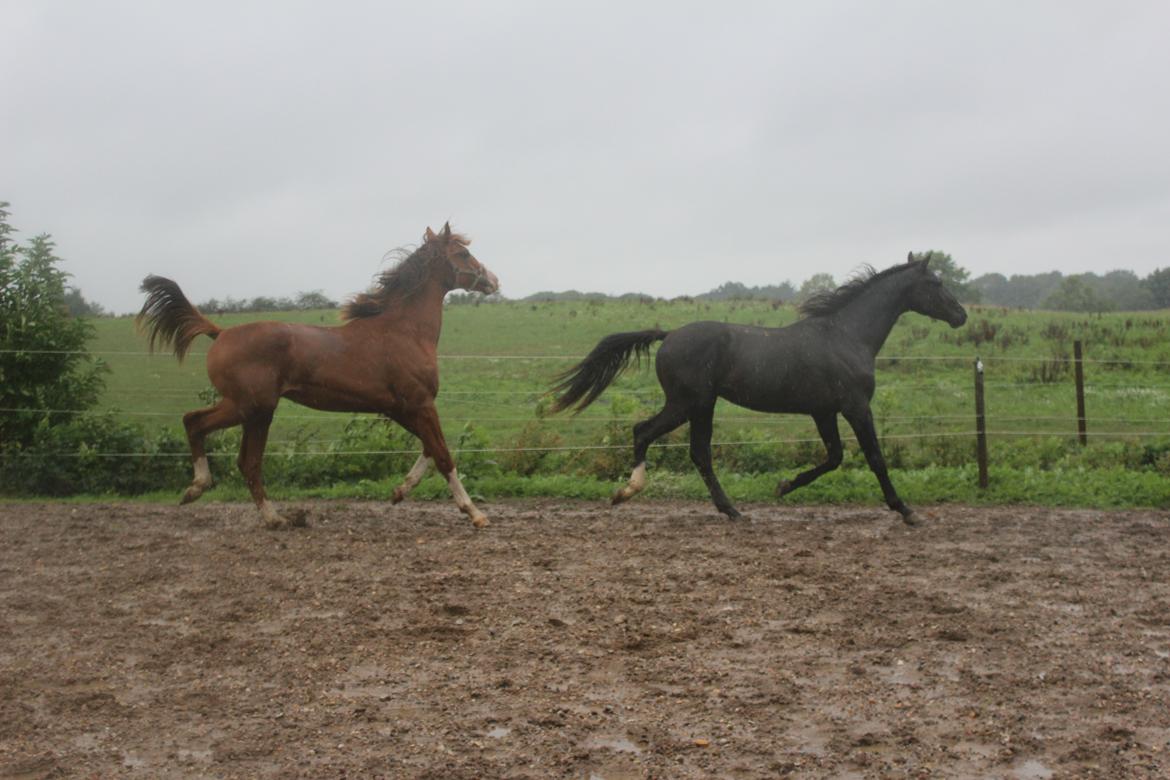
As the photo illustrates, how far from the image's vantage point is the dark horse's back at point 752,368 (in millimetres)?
7641

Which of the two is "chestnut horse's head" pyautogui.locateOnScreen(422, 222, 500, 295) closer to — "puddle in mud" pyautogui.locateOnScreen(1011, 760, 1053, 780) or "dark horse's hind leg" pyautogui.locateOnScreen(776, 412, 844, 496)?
"dark horse's hind leg" pyautogui.locateOnScreen(776, 412, 844, 496)

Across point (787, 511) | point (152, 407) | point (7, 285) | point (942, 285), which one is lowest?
point (787, 511)

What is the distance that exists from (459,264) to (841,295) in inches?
126

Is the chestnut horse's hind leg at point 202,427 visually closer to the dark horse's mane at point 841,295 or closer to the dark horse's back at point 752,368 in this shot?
the dark horse's back at point 752,368

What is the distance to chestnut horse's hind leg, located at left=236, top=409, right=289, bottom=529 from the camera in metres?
7.36

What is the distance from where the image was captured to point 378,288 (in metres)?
7.92

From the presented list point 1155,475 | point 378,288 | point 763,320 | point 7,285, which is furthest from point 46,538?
point 763,320

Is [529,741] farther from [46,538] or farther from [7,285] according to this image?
[7,285]

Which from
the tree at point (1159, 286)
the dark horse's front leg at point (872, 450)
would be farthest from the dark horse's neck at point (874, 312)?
the tree at point (1159, 286)

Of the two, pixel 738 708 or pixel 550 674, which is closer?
pixel 738 708

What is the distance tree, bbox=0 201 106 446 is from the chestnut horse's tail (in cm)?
266

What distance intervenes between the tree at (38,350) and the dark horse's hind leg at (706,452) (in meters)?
6.25

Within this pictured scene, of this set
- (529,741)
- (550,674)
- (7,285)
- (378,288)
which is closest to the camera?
(529,741)

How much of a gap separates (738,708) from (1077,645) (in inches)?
67.5
